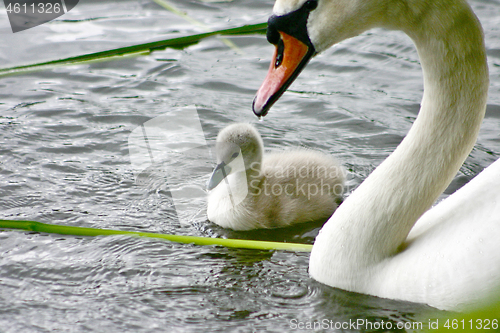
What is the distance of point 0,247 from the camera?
137 inches

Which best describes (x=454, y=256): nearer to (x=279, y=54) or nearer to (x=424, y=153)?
(x=424, y=153)

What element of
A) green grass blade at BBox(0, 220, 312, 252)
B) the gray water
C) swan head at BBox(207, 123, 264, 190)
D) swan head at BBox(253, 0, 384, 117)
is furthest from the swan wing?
swan head at BBox(207, 123, 264, 190)

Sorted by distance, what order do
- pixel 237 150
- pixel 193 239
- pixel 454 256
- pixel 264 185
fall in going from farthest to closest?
pixel 264 185 → pixel 237 150 → pixel 193 239 → pixel 454 256

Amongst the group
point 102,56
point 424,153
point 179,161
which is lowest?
point 179,161

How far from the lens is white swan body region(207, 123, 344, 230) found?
3.96 meters

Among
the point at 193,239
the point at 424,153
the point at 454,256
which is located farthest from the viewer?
the point at 193,239

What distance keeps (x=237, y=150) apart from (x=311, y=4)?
1.64 metres

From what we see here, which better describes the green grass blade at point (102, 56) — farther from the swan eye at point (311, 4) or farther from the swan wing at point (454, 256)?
the swan wing at point (454, 256)

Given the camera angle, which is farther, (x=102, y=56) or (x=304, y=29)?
(x=102, y=56)

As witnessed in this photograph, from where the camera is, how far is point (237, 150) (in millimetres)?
3979

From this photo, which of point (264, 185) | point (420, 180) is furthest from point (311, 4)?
point (264, 185)

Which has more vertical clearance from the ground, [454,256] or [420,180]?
[420,180]

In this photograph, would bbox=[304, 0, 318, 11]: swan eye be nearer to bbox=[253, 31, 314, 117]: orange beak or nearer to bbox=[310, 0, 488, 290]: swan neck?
bbox=[253, 31, 314, 117]: orange beak

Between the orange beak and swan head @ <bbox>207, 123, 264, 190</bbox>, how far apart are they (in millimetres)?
1301
